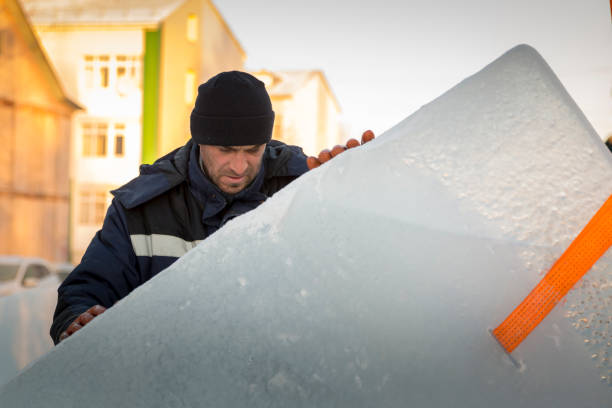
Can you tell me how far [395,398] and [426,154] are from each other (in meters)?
0.36

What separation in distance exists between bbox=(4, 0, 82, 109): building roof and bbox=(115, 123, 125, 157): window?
3.44 meters

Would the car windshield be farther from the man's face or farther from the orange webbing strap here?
the orange webbing strap

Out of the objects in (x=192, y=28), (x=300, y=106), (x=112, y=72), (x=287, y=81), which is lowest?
(x=300, y=106)

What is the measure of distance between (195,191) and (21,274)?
25.2ft

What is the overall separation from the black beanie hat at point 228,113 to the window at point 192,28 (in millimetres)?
12384

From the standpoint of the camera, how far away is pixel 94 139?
50.9ft

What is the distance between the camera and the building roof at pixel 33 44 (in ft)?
36.5

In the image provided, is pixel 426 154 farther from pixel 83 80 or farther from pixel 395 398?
pixel 83 80

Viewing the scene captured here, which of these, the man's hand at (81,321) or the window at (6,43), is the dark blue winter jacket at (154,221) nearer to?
the man's hand at (81,321)

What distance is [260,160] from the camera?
78.9 inches

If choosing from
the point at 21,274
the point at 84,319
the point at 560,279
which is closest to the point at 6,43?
the point at 21,274

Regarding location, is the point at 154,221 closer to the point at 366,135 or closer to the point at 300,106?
the point at 366,135

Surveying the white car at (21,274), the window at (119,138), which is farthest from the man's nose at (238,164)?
the window at (119,138)

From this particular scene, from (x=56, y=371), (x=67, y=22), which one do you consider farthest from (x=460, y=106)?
(x=67, y=22)
